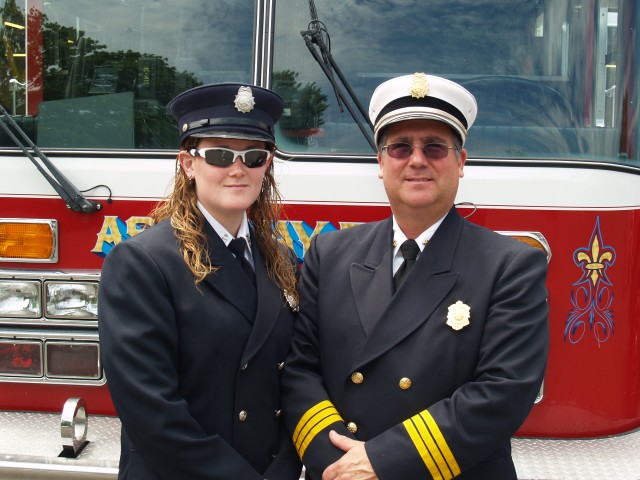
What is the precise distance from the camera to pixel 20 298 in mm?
2670

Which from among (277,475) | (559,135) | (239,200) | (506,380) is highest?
(559,135)

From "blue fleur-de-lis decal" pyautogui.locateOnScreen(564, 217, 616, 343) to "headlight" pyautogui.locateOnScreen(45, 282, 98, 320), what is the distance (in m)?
1.71

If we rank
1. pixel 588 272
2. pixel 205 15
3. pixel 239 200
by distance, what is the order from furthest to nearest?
pixel 205 15
pixel 588 272
pixel 239 200

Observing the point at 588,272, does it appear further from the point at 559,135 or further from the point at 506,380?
the point at 506,380

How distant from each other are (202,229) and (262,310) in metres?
0.25

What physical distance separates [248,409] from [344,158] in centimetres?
115

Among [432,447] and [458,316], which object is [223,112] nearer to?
[458,316]

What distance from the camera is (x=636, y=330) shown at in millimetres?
2564

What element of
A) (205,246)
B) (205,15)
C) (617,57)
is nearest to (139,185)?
(205,15)

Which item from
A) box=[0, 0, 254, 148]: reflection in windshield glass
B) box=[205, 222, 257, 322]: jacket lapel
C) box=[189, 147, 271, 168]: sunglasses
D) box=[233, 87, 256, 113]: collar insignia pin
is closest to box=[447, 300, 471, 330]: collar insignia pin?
box=[205, 222, 257, 322]: jacket lapel

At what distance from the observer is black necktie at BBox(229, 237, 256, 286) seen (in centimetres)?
181

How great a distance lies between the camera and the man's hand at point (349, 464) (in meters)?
1.62

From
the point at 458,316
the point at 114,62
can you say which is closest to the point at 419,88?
the point at 458,316

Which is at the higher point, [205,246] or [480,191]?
[480,191]
